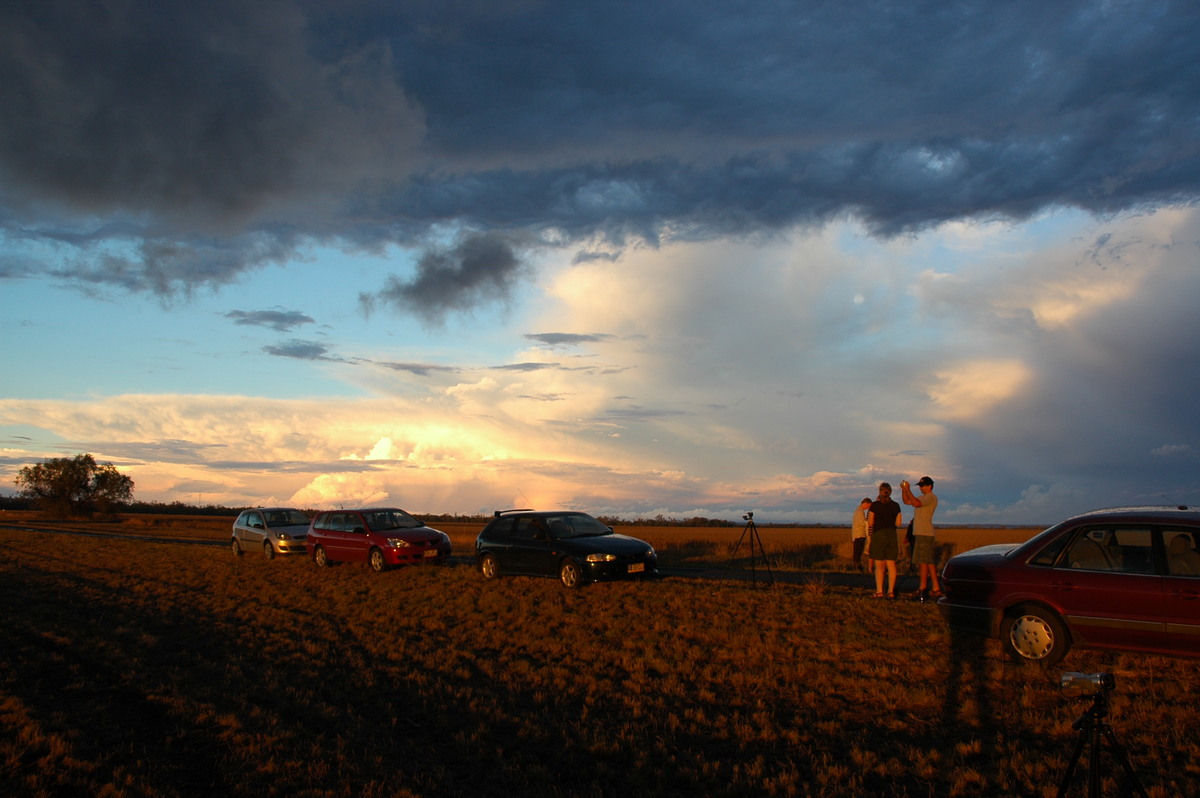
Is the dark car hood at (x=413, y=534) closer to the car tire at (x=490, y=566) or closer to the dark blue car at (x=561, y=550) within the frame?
the dark blue car at (x=561, y=550)

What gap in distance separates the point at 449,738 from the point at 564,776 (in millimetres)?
1432

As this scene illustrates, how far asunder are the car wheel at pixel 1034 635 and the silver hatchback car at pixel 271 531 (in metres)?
20.1

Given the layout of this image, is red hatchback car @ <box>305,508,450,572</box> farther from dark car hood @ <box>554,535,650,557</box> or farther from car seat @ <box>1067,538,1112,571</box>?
car seat @ <box>1067,538,1112,571</box>

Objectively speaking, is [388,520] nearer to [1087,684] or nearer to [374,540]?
[374,540]

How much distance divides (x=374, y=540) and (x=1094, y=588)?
16.2 m

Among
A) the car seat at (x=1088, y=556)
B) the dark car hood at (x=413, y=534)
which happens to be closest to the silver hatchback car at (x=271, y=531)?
the dark car hood at (x=413, y=534)

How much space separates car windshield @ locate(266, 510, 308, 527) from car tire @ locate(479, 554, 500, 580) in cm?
985

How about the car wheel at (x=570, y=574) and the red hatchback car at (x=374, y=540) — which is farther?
the red hatchback car at (x=374, y=540)

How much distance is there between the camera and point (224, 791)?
18.1 feet

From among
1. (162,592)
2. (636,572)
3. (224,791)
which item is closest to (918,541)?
(636,572)

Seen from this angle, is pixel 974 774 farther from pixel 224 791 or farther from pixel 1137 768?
pixel 224 791

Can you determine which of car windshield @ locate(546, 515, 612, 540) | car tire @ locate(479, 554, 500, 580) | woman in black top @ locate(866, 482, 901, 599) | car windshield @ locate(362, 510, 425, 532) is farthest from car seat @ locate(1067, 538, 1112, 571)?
car windshield @ locate(362, 510, 425, 532)

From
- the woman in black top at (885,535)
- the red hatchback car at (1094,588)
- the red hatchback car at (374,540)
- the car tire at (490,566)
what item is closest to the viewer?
the red hatchback car at (1094,588)

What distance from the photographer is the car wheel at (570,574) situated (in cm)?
1491
